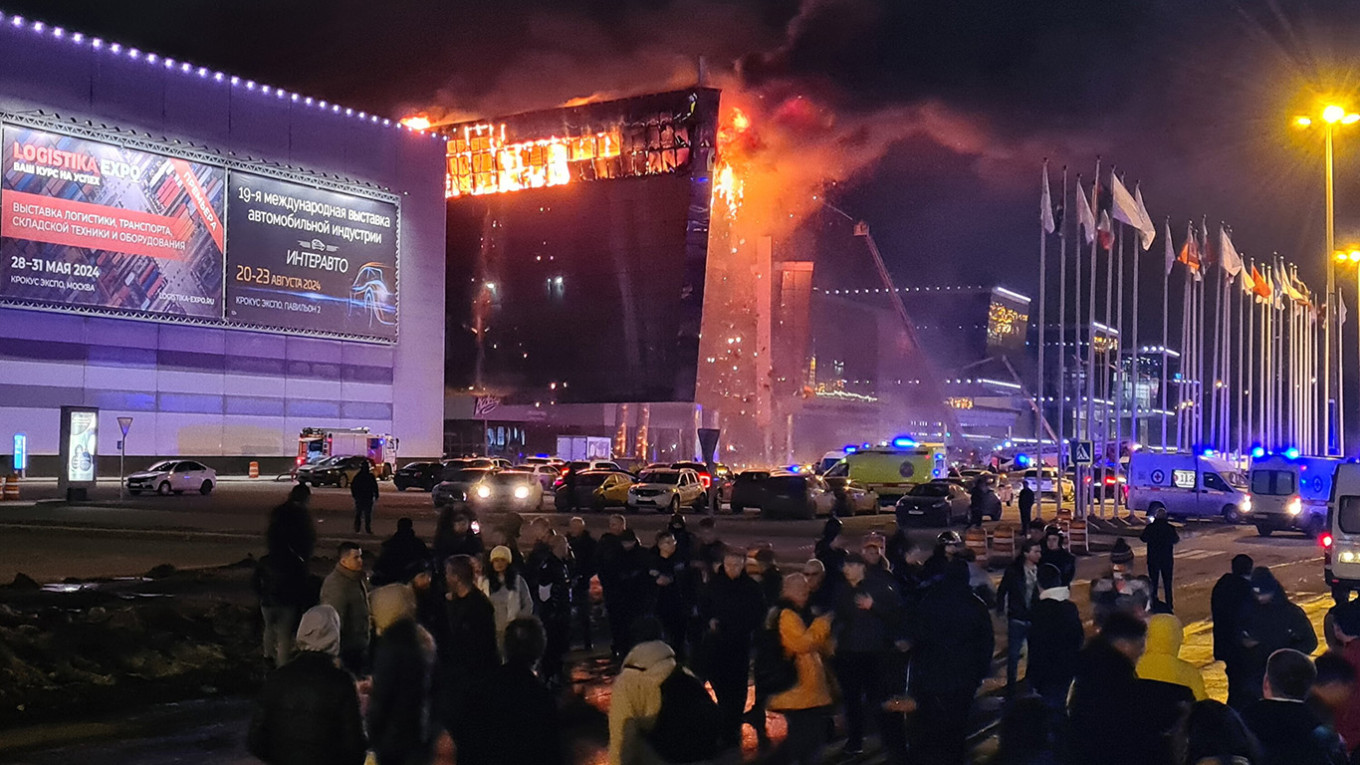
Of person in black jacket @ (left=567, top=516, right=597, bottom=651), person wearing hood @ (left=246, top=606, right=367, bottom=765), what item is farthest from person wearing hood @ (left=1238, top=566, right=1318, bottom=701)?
person in black jacket @ (left=567, top=516, right=597, bottom=651)

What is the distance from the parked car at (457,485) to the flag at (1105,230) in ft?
67.5

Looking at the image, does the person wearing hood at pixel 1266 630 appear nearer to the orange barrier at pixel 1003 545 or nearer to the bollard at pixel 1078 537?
the bollard at pixel 1078 537

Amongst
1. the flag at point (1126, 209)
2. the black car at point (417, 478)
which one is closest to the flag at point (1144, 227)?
the flag at point (1126, 209)

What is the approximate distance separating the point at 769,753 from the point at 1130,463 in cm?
3739

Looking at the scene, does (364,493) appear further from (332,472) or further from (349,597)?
(332,472)

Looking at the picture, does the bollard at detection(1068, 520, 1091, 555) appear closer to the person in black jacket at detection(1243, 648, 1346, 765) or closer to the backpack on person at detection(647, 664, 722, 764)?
the person in black jacket at detection(1243, 648, 1346, 765)

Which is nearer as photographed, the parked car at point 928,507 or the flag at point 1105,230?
the parked car at point 928,507

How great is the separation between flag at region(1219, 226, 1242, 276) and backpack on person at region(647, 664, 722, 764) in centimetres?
4582

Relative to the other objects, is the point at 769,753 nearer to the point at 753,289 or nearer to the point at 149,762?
the point at 149,762

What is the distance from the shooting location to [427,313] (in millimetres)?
71562

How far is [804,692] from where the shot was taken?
828 cm

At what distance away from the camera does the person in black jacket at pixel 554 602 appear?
12.0 metres

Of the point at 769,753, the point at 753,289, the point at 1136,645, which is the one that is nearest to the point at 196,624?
the point at 769,753

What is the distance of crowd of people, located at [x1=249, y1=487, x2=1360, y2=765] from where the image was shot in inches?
214
